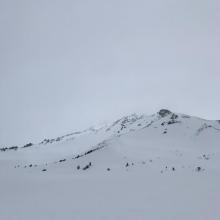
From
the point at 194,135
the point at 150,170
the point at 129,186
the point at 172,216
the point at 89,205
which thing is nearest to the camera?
the point at 172,216

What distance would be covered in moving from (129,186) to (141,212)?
5788mm

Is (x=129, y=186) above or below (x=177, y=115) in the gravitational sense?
above

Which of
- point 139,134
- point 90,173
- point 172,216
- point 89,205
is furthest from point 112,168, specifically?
point 139,134

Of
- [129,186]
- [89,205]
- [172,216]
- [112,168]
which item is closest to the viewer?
[172,216]

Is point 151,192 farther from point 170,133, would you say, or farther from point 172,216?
point 170,133

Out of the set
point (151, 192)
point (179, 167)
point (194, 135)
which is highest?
point (151, 192)

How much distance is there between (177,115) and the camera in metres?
57.5

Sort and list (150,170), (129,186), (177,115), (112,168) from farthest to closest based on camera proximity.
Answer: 1. (177,115)
2. (112,168)
3. (150,170)
4. (129,186)

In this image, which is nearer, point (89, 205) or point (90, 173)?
point (89, 205)

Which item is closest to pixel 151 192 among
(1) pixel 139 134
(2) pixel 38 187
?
(2) pixel 38 187

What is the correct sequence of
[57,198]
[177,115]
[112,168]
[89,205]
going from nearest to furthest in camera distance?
[89,205] → [57,198] → [112,168] → [177,115]

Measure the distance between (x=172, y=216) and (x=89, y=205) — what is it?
402 cm

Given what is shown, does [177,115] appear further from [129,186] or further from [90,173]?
[129,186]

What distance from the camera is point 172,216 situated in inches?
529
